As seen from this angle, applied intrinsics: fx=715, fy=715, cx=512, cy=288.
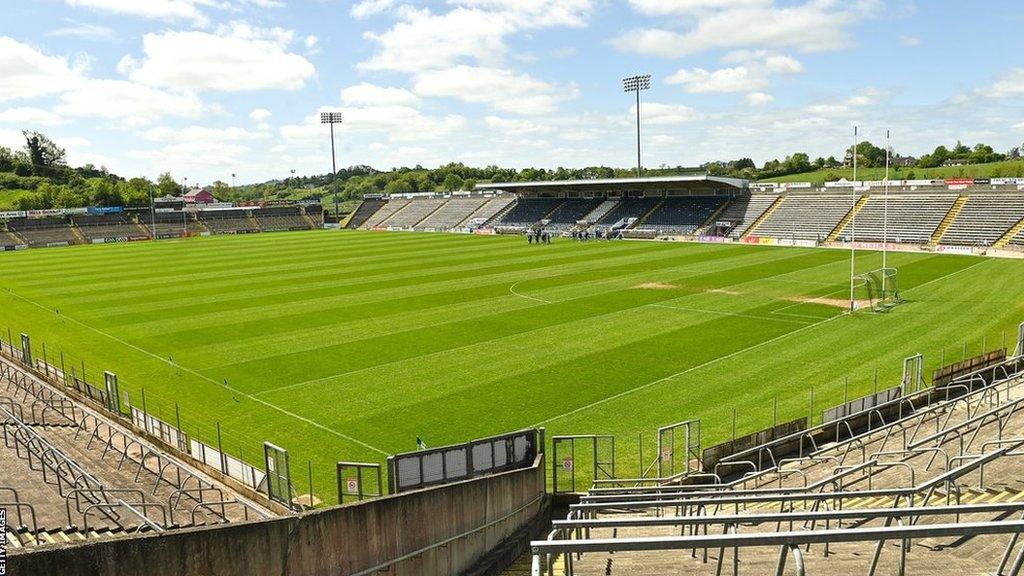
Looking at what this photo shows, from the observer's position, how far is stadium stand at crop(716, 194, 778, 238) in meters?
77.7

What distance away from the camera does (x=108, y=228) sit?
354ft

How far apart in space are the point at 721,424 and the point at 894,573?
13.8m

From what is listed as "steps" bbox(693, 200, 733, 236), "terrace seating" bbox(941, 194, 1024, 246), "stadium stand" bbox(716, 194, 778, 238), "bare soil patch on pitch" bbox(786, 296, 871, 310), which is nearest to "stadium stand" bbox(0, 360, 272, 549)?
"bare soil patch on pitch" bbox(786, 296, 871, 310)

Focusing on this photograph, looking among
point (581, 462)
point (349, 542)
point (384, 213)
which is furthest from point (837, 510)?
point (384, 213)

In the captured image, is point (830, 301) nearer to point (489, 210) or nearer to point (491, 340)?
point (491, 340)

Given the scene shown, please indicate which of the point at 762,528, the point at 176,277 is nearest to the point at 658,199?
the point at 176,277

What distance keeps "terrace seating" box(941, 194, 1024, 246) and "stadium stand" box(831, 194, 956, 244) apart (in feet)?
5.68

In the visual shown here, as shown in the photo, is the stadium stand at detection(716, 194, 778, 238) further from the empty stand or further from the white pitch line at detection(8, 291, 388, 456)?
the white pitch line at detection(8, 291, 388, 456)

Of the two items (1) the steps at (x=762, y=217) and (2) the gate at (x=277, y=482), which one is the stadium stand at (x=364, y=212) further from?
(2) the gate at (x=277, y=482)

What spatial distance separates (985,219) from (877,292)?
30459 millimetres

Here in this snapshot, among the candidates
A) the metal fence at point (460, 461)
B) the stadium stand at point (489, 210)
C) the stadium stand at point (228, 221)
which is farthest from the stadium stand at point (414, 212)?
the metal fence at point (460, 461)

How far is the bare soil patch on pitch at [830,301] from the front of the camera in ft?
125

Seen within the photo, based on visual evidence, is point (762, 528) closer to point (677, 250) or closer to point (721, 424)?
point (721, 424)

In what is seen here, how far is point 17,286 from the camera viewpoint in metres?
53.9
